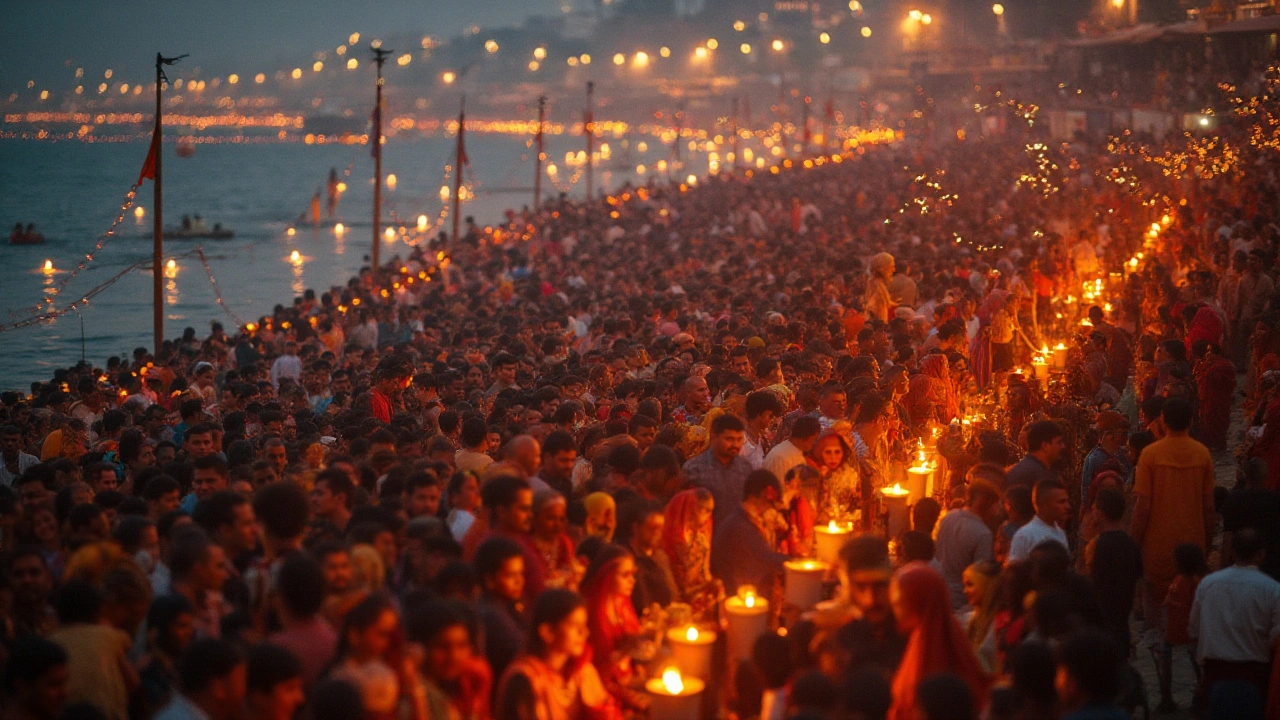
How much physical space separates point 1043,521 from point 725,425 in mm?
1742

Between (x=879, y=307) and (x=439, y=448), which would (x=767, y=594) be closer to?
(x=439, y=448)

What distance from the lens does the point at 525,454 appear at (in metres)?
7.11

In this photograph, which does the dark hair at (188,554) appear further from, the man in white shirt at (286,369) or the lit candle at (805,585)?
the man in white shirt at (286,369)

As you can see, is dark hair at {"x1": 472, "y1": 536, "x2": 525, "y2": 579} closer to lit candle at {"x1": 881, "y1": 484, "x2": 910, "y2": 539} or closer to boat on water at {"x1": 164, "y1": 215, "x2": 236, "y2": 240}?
lit candle at {"x1": 881, "y1": 484, "x2": 910, "y2": 539}

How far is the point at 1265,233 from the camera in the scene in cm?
1645

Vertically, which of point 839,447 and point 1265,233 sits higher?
point 1265,233

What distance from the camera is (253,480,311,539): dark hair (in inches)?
237

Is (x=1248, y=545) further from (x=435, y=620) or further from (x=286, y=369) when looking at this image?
(x=286, y=369)

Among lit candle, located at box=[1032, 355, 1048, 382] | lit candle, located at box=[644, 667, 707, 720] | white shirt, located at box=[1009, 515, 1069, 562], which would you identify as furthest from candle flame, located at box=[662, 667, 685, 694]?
lit candle, located at box=[1032, 355, 1048, 382]

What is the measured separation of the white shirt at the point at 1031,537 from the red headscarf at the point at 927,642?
1.58 m

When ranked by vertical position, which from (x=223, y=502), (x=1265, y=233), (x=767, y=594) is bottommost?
(x=767, y=594)

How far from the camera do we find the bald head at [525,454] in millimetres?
7121

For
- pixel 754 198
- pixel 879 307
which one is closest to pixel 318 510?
pixel 879 307

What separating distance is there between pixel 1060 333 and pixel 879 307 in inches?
86.7
